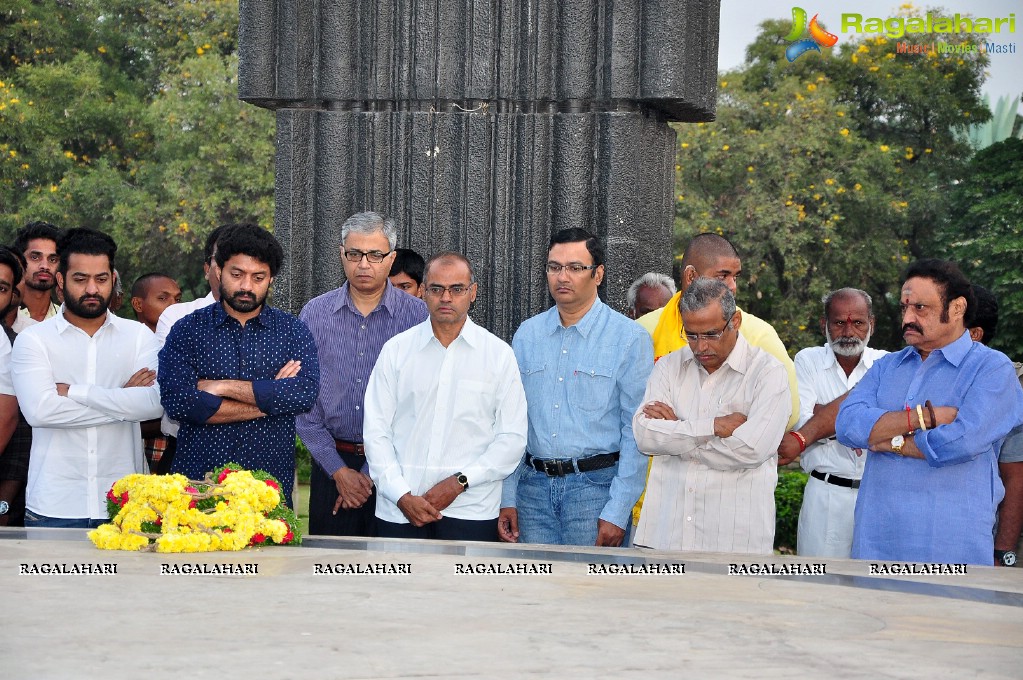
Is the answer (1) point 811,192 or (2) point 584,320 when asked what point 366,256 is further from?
(1) point 811,192

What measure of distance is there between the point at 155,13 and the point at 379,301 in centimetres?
2127

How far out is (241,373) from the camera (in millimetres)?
5027

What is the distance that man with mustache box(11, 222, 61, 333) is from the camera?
6305 mm

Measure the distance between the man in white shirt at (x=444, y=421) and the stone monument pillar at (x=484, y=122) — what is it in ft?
2.56

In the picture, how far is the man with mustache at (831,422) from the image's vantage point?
5902 millimetres

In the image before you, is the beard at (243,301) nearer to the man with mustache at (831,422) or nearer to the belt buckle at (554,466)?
the belt buckle at (554,466)

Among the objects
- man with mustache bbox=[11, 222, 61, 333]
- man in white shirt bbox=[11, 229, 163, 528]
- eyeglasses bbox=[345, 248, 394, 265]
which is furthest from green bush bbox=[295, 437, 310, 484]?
eyeglasses bbox=[345, 248, 394, 265]

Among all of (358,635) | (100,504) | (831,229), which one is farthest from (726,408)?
(831,229)

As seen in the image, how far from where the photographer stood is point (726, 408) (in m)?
4.90

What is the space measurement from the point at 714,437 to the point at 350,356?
1638 millimetres

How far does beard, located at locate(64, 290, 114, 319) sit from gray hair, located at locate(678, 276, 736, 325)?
96.5 inches

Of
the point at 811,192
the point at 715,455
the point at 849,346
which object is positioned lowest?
the point at 715,455

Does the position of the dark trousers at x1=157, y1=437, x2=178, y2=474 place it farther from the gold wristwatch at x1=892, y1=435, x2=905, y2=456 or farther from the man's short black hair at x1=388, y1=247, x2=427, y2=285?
the gold wristwatch at x1=892, y1=435, x2=905, y2=456

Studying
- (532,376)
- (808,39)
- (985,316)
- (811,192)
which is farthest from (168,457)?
(808,39)
